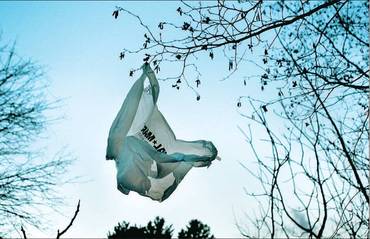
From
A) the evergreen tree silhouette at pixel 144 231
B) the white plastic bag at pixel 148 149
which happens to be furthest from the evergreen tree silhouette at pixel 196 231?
the white plastic bag at pixel 148 149

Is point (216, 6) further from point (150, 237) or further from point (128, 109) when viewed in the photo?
point (150, 237)

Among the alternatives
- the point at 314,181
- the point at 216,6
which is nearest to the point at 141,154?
the point at 216,6

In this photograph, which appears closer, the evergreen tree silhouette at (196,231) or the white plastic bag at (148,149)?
the white plastic bag at (148,149)

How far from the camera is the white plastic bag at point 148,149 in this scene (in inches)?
86.0

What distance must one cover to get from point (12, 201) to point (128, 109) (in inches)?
254

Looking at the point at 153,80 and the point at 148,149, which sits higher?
the point at 153,80

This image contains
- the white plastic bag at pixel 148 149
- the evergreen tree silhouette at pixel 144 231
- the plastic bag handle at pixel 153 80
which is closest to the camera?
the white plastic bag at pixel 148 149

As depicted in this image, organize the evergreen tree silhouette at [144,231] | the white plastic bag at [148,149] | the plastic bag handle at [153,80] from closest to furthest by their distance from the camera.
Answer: the white plastic bag at [148,149]
the plastic bag handle at [153,80]
the evergreen tree silhouette at [144,231]

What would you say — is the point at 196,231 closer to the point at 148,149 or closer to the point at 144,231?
the point at 144,231

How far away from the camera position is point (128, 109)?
2297 millimetres

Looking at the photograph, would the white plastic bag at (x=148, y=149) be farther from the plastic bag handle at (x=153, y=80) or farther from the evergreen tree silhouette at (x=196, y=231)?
the evergreen tree silhouette at (x=196, y=231)

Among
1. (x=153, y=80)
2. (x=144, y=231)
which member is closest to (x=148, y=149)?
(x=153, y=80)

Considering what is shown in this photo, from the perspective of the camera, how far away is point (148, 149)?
7.42ft

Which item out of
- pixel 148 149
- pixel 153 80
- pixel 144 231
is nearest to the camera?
pixel 148 149
